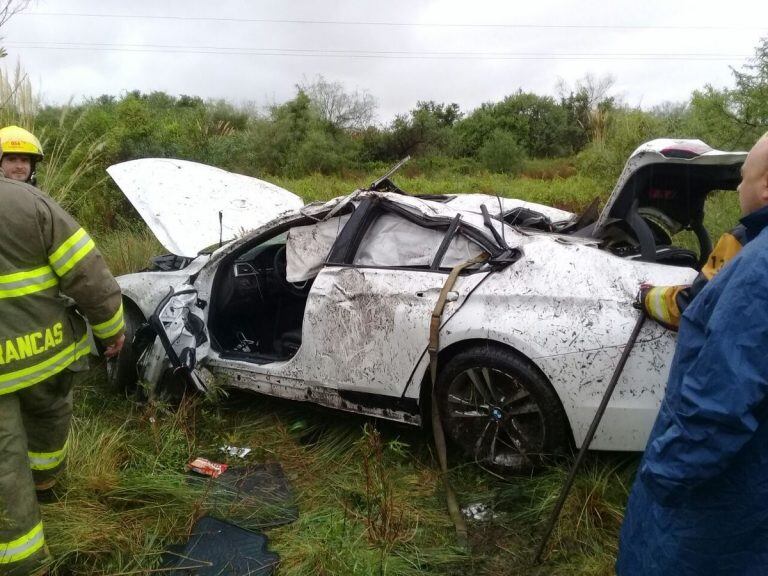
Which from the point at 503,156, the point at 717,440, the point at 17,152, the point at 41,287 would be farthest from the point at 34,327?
the point at 503,156

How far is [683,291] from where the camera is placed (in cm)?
228

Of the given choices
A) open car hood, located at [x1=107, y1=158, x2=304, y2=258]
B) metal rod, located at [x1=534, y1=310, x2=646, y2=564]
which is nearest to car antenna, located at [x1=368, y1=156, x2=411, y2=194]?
open car hood, located at [x1=107, y1=158, x2=304, y2=258]

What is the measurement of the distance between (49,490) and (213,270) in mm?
1582

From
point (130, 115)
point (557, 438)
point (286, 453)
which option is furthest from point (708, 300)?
point (130, 115)

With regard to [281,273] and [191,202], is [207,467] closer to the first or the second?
[281,273]

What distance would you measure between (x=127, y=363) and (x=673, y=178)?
346 cm

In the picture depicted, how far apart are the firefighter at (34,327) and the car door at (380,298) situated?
1.10 m

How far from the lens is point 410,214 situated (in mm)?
3334

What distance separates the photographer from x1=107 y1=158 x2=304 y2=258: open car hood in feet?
13.1

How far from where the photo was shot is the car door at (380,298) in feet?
9.82

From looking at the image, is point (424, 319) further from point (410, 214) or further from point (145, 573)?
point (145, 573)

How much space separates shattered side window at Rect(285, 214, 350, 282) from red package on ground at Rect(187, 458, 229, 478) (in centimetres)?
114

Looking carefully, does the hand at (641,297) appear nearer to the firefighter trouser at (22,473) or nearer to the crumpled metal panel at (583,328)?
the crumpled metal panel at (583,328)

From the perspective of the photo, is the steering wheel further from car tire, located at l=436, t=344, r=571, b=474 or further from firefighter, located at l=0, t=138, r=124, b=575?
firefighter, located at l=0, t=138, r=124, b=575
